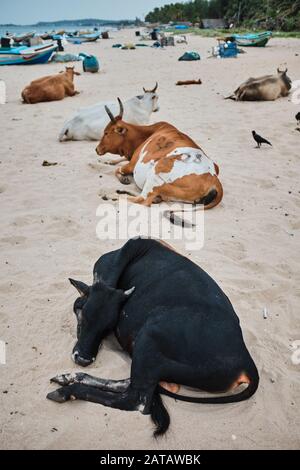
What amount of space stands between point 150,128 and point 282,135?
3227 millimetres

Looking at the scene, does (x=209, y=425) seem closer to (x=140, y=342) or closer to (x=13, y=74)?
(x=140, y=342)

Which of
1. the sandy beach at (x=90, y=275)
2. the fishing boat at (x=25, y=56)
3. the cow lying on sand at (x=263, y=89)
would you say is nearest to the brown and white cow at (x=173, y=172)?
the sandy beach at (x=90, y=275)

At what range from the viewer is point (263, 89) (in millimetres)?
11062

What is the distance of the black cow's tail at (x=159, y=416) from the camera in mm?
2205

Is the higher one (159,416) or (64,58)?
(64,58)

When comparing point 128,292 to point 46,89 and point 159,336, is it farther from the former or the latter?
point 46,89

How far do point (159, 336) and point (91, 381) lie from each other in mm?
529

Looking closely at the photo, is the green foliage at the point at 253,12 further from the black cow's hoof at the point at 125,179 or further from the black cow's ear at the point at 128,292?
the black cow's ear at the point at 128,292

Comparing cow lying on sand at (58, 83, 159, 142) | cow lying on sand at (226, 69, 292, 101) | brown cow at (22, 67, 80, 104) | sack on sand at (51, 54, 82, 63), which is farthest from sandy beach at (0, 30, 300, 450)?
sack on sand at (51, 54, 82, 63)

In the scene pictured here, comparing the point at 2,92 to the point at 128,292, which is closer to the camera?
the point at 128,292

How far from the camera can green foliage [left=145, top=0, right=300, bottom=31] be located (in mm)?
39406

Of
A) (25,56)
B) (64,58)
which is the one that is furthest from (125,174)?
(64,58)

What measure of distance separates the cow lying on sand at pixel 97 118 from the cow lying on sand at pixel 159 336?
18.1 feet

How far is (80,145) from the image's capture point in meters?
7.70
